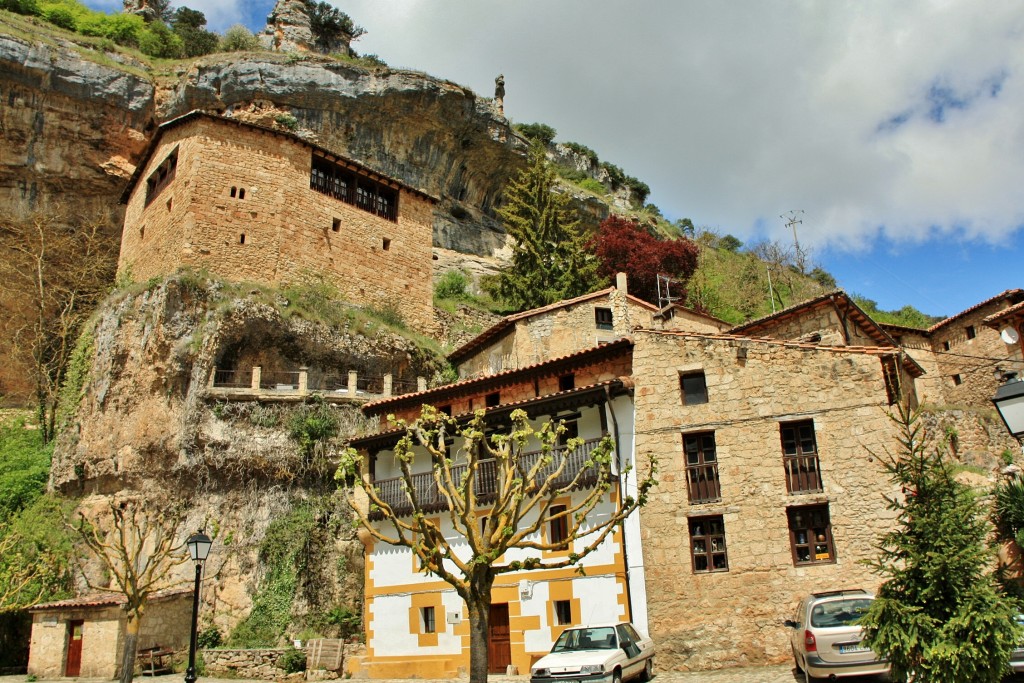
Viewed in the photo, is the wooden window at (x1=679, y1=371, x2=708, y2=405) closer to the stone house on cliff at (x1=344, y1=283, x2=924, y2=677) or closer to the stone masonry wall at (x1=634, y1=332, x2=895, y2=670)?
the stone house on cliff at (x1=344, y1=283, x2=924, y2=677)

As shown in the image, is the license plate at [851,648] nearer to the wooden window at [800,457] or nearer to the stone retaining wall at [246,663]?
the wooden window at [800,457]

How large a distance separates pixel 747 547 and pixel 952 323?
23.1 meters

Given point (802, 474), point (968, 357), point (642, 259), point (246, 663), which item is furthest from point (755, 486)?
point (642, 259)

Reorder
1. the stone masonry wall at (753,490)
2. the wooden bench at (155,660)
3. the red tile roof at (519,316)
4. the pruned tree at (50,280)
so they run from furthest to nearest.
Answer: the pruned tree at (50,280) < the red tile roof at (519,316) < the wooden bench at (155,660) < the stone masonry wall at (753,490)

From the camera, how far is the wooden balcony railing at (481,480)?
2016cm

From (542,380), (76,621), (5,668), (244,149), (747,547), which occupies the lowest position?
(5,668)

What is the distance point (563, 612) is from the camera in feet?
62.7

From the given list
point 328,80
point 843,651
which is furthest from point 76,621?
point 328,80

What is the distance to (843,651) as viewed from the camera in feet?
40.3

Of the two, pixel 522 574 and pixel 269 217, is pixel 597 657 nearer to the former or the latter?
pixel 522 574

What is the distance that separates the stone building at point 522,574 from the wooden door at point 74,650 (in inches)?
326

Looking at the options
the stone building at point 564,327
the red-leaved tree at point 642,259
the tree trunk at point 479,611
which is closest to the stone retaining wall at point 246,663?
the tree trunk at point 479,611

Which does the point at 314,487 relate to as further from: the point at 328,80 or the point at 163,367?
the point at 328,80

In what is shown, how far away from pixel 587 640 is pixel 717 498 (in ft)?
18.1
